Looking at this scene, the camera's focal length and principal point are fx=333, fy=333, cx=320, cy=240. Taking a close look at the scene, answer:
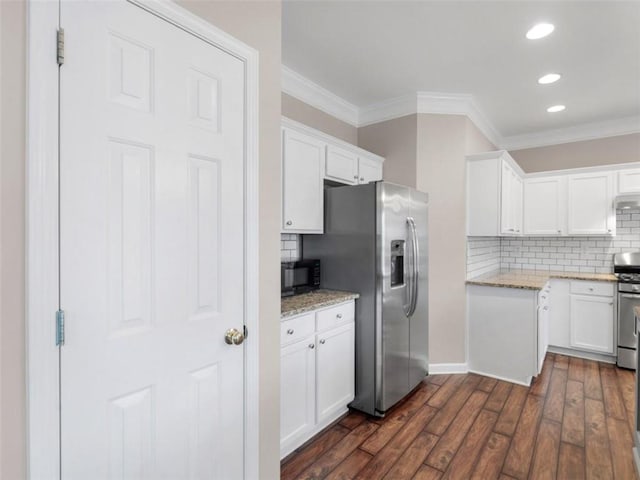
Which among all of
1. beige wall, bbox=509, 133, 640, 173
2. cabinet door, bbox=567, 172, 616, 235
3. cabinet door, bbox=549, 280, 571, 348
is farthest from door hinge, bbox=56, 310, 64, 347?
beige wall, bbox=509, 133, 640, 173

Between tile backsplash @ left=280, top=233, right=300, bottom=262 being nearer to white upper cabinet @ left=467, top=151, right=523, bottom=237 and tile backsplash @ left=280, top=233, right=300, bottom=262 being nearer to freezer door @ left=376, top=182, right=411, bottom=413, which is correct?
freezer door @ left=376, top=182, right=411, bottom=413

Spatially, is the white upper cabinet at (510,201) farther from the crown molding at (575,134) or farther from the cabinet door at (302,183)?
the cabinet door at (302,183)

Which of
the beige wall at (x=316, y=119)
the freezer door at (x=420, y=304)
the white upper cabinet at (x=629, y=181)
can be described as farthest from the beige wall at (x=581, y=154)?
the beige wall at (x=316, y=119)

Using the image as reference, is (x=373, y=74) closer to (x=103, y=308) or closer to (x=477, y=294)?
(x=477, y=294)

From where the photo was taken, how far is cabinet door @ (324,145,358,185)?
2.80 metres

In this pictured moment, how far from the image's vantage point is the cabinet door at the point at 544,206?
4160mm

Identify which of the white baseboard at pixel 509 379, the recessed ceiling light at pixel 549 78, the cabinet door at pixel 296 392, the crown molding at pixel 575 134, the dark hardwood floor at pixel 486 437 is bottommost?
the dark hardwood floor at pixel 486 437

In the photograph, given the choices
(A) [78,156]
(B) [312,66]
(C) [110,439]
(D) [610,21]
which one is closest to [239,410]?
(C) [110,439]

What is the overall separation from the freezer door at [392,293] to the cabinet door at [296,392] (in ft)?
1.96

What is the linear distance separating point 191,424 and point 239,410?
0.72 feet

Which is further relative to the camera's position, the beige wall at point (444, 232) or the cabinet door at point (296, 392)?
the beige wall at point (444, 232)

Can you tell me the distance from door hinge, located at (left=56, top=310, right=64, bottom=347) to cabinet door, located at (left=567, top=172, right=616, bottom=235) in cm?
496

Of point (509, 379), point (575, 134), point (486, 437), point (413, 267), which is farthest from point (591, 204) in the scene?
point (486, 437)

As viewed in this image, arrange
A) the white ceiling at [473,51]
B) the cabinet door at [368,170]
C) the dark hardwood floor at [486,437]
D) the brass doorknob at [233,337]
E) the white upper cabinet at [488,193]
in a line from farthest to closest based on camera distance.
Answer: the white upper cabinet at [488,193], the cabinet door at [368,170], the white ceiling at [473,51], the dark hardwood floor at [486,437], the brass doorknob at [233,337]
